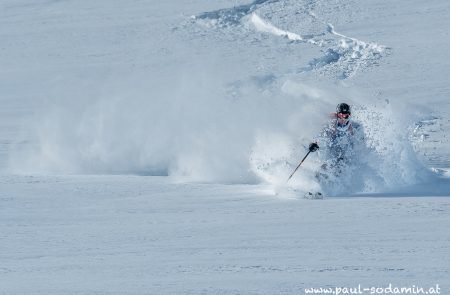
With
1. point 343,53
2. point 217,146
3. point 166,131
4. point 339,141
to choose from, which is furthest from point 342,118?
point 343,53

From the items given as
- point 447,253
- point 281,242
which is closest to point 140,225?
point 281,242

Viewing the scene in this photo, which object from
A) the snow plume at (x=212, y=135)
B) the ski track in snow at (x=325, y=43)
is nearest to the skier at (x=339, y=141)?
the snow plume at (x=212, y=135)

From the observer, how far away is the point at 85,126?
537 inches

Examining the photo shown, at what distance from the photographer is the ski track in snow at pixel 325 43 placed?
19094 millimetres

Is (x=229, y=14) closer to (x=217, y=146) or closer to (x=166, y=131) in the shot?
(x=166, y=131)

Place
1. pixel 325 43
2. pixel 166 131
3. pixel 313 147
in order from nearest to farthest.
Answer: pixel 313 147 < pixel 166 131 < pixel 325 43

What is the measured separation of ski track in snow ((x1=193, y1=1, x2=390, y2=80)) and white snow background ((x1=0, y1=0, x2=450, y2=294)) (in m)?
0.06

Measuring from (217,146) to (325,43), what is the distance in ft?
30.9

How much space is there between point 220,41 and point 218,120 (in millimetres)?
9331

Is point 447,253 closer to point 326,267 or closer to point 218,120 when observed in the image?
point 326,267

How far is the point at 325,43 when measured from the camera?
20.4m

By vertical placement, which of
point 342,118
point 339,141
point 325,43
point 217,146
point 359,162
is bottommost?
point 325,43

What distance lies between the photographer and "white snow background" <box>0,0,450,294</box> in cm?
671

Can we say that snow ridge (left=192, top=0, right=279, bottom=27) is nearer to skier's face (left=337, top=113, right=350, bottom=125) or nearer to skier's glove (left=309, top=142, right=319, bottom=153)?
skier's face (left=337, top=113, right=350, bottom=125)
